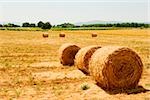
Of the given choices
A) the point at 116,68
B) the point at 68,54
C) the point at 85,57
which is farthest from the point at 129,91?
the point at 68,54

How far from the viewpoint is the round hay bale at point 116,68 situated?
11094 millimetres

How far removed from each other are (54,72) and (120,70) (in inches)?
180

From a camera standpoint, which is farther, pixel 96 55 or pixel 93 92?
pixel 96 55

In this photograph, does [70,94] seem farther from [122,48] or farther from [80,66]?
[80,66]

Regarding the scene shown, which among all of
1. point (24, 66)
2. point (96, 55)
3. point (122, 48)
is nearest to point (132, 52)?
point (122, 48)

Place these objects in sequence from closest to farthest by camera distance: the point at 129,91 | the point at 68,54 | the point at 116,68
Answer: the point at 129,91 < the point at 116,68 < the point at 68,54

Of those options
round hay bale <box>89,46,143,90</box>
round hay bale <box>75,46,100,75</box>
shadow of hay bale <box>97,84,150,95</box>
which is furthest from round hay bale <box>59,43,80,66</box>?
shadow of hay bale <box>97,84,150,95</box>

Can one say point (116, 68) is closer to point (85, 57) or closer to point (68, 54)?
point (85, 57)

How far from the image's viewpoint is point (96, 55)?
11734 mm

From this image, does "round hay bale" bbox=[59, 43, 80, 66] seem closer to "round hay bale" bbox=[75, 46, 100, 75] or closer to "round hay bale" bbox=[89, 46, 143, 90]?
"round hay bale" bbox=[75, 46, 100, 75]

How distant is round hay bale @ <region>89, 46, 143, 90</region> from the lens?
11094mm

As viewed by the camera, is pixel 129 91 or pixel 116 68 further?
pixel 116 68

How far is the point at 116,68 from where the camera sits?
444 inches

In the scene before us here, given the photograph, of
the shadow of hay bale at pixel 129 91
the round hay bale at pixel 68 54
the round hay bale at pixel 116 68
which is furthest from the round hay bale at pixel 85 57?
the shadow of hay bale at pixel 129 91
